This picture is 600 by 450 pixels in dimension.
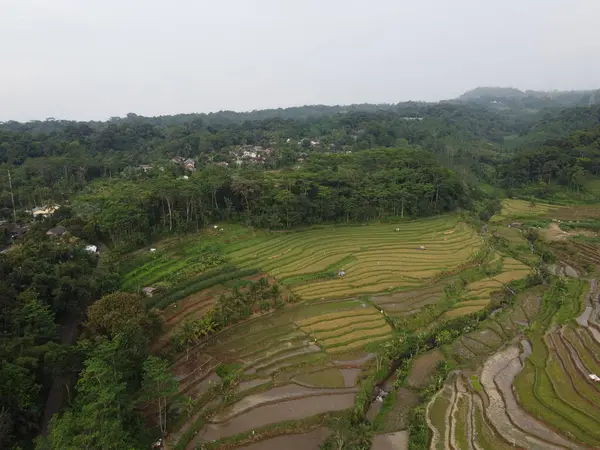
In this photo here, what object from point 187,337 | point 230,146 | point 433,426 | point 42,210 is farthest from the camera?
point 230,146

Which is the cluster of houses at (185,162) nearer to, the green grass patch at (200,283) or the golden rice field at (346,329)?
the green grass patch at (200,283)

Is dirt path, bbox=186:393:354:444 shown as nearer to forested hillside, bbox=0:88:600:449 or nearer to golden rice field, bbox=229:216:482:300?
forested hillside, bbox=0:88:600:449

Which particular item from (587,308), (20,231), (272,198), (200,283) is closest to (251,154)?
(272,198)

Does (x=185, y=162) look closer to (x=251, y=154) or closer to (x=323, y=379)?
(x=251, y=154)

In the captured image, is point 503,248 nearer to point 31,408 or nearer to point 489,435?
point 489,435

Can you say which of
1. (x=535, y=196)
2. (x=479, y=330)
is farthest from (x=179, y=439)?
(x=535, y=196)

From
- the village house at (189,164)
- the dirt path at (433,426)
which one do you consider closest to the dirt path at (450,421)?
the dirt path at (433,426)

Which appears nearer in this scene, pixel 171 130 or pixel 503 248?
pixel 503 248
